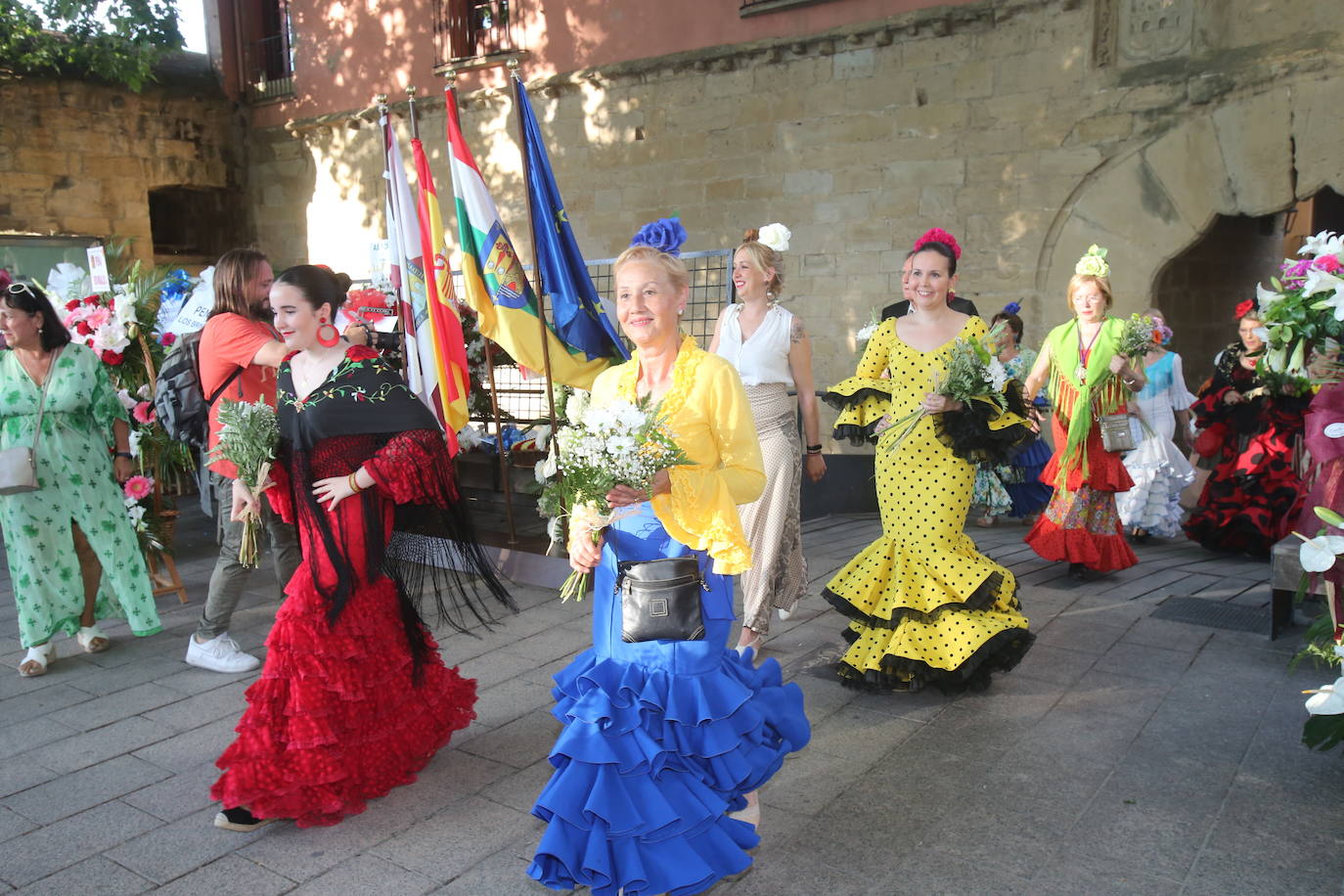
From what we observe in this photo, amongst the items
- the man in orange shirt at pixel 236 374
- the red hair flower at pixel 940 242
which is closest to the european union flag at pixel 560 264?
the man in orange shirt at pixel 236 374

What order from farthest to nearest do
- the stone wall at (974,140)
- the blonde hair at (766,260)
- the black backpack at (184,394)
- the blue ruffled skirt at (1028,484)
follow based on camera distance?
1. the blue ruffled skirt at (1028,484)
2. the stone wall at (974,140)
3. the black backpack at (184,394)
4. the blonde hair at (766,260)

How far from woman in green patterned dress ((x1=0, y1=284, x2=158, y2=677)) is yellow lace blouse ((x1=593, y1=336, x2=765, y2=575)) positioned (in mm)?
3478

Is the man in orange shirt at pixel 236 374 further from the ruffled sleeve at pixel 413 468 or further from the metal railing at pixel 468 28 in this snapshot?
the metal railing at pixel 468 28

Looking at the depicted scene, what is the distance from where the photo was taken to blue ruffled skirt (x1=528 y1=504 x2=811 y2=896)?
2.58 metres

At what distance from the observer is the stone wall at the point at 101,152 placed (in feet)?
40.9

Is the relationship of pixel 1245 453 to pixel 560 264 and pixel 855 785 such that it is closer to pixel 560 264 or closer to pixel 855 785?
pixel 560 264

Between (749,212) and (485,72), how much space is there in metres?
4.13

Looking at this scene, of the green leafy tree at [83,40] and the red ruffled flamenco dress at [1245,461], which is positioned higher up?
the green leafy tree at [83,40]

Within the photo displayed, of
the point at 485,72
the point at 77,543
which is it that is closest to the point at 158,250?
the point at 485,72

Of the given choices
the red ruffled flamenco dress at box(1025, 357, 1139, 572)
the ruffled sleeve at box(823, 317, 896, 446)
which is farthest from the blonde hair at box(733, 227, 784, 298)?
the red ruffled flamenco dress at box(1025, 357, 1139, 572)

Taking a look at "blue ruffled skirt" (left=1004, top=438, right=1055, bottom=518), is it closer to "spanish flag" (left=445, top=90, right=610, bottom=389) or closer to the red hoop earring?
"spanish flag" (left=445, top=90, right=610, bottom=389)

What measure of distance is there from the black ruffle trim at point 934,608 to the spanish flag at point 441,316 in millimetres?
3046

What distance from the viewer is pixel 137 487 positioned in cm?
603

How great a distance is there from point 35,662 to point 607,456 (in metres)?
3.93
